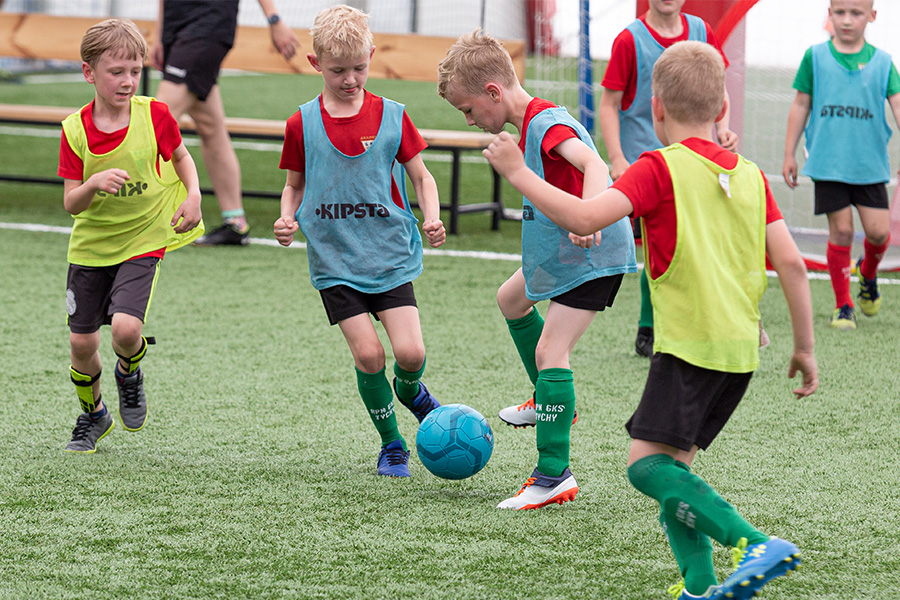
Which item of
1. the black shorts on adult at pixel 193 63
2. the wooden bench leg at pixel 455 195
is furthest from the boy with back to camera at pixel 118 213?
the wooden bench leg at pixel 455 195

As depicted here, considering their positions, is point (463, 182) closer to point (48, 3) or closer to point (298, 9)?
point (298, 9)

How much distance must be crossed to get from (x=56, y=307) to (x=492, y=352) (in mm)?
2442

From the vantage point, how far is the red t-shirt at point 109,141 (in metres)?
3.65

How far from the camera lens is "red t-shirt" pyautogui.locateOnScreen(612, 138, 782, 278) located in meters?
2.43

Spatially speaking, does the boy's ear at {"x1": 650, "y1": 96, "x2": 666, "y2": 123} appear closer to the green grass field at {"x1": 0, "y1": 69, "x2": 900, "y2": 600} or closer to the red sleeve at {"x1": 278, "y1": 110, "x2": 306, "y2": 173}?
the green grass field at {"x1": 0, "y1": 69, "x2": 900, "y2": 600}

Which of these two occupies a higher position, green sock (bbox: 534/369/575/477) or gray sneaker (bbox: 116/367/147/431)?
green sock (bbox: 534/369/575/477)

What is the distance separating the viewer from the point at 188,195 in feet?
12.2

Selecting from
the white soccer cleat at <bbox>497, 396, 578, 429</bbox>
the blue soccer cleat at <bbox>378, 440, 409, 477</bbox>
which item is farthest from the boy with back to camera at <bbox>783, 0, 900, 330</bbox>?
the blue soccer cleat at <bbox>378, 440, 409, 477</bbox>

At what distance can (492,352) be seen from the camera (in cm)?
521

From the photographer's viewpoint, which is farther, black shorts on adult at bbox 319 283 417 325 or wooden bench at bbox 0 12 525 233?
wooden bench at bbox 0 12 525 233

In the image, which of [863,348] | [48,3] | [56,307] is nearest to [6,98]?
[48,3]

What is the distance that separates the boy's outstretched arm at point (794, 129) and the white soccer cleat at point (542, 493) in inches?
123

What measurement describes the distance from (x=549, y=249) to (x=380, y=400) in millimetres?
762

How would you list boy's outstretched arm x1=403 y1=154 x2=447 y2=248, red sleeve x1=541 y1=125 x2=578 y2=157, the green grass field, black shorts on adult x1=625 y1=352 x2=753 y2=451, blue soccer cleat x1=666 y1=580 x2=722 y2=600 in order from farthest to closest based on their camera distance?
boy's outstretched arm x1=403 y1=154 x2=447 y2=248
red sleeve x1=541 y1=125 x2=578 y2=157
the green grass field
black shorts on adult x1=625 y1=352 x2=753 y2=451
blue soccer cleat x1=666 y1=580 x2=722 y2=600
